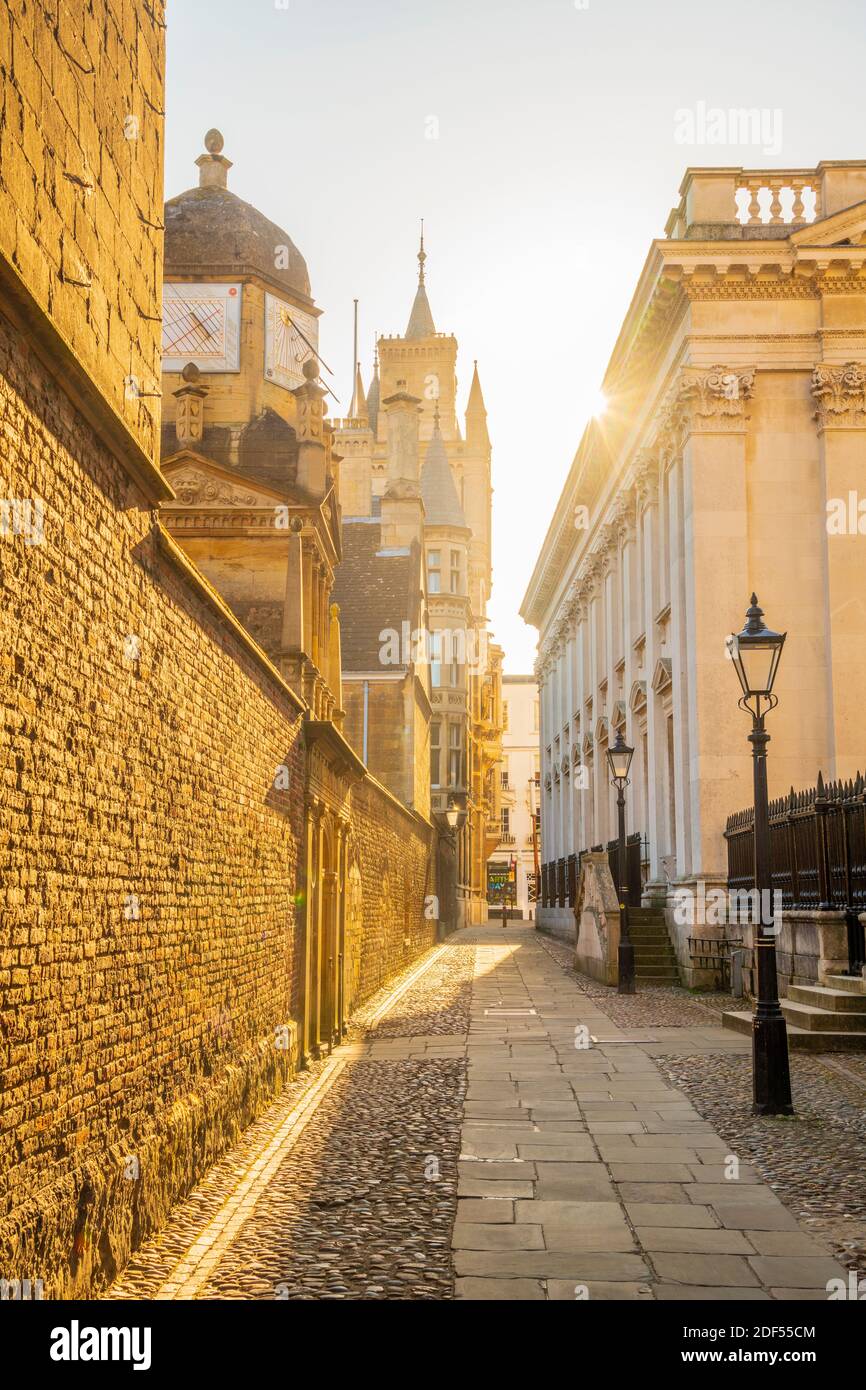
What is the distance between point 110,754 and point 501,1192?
3309 mm

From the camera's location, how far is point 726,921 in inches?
803

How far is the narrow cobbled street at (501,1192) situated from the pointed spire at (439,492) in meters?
48.3

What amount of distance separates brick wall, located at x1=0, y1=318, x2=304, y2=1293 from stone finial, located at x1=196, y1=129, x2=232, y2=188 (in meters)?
14.3

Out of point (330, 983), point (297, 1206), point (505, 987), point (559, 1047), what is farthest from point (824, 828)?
point (297, 1206)

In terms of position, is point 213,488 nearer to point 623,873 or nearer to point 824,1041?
point 623,873

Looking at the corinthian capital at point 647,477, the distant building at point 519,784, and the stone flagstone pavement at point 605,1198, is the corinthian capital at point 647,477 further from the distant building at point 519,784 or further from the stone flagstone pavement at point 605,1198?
the distant building at point 519,784

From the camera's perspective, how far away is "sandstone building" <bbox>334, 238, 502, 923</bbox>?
35969 millimetres

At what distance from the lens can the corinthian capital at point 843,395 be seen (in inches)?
877

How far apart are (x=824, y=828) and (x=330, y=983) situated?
5722mm

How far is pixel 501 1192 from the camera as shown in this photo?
7.14 m

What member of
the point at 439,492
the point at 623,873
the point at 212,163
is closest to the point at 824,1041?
the point at 623,873

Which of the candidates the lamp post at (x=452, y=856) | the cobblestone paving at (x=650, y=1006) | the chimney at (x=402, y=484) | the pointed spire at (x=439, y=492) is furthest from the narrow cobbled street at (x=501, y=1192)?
the pointed spire at (x=439, y=492)

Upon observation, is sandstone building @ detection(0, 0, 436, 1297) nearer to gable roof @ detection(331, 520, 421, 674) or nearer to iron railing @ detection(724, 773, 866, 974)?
iron railing @ detection(724, 773, 866, 974)
